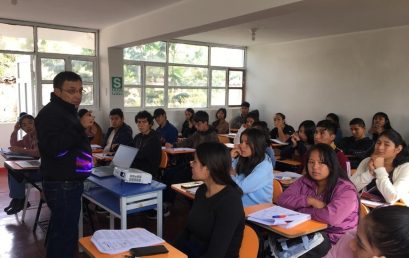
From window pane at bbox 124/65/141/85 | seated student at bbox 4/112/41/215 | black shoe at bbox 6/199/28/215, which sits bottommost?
black shoe at bbox 6/199/28/215

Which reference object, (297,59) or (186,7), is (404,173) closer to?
(186,7)

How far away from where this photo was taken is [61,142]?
7.16 feet

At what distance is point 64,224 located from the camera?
232cm

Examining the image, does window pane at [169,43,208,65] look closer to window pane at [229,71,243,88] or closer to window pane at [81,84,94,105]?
window pane at [229,71,243,88]

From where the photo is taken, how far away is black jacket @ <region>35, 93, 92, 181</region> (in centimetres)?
220

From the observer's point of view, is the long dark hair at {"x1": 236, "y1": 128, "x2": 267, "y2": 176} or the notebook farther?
the notebook

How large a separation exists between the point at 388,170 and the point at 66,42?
20.9ft

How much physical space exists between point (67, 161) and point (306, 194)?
64.2 inches

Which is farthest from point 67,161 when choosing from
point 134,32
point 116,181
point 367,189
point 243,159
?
point 134,32

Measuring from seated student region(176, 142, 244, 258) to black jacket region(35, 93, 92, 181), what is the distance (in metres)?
0.83

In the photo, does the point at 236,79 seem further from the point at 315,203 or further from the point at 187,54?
the point at 315,203

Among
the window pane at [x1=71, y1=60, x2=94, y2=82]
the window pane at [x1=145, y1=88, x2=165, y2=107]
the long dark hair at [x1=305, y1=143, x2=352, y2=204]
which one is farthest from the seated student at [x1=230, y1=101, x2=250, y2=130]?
the long dark hair at [x1=305, y1=143, x2=352, y2=204]

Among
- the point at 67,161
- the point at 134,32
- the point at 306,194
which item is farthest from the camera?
the point at 134,32

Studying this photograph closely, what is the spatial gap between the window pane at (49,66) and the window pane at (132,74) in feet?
4.44
